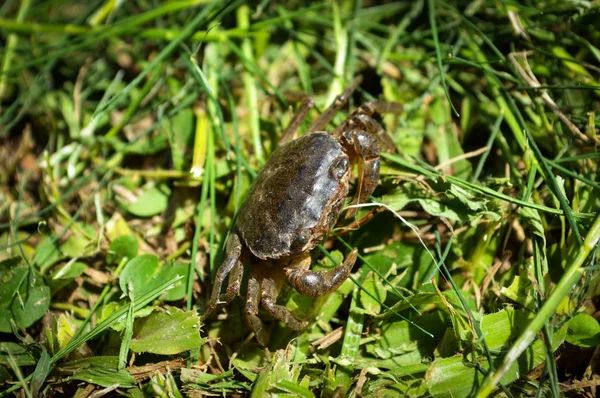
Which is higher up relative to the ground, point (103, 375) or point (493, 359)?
point (493, 359)

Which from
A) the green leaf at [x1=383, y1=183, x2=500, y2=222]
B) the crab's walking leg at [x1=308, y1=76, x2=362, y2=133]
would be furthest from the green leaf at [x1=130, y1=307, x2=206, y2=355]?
the crab's walking leg at [x1=308, y1=76, x2=362, y2=133]

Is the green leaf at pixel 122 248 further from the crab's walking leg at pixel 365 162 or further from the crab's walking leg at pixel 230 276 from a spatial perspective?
the crab's walking leg at pixel 365 162

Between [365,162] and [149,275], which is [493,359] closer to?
[365,162]

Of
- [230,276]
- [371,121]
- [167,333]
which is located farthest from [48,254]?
[371,121]

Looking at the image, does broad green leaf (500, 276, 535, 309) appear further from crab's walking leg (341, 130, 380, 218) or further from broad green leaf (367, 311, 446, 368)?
crab's walking leg (341, 130, 380, 218)

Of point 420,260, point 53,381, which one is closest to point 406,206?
point 420,260

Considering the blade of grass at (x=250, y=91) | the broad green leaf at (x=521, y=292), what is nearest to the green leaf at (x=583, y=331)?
the broad green leaf at (x=521, y=292)
